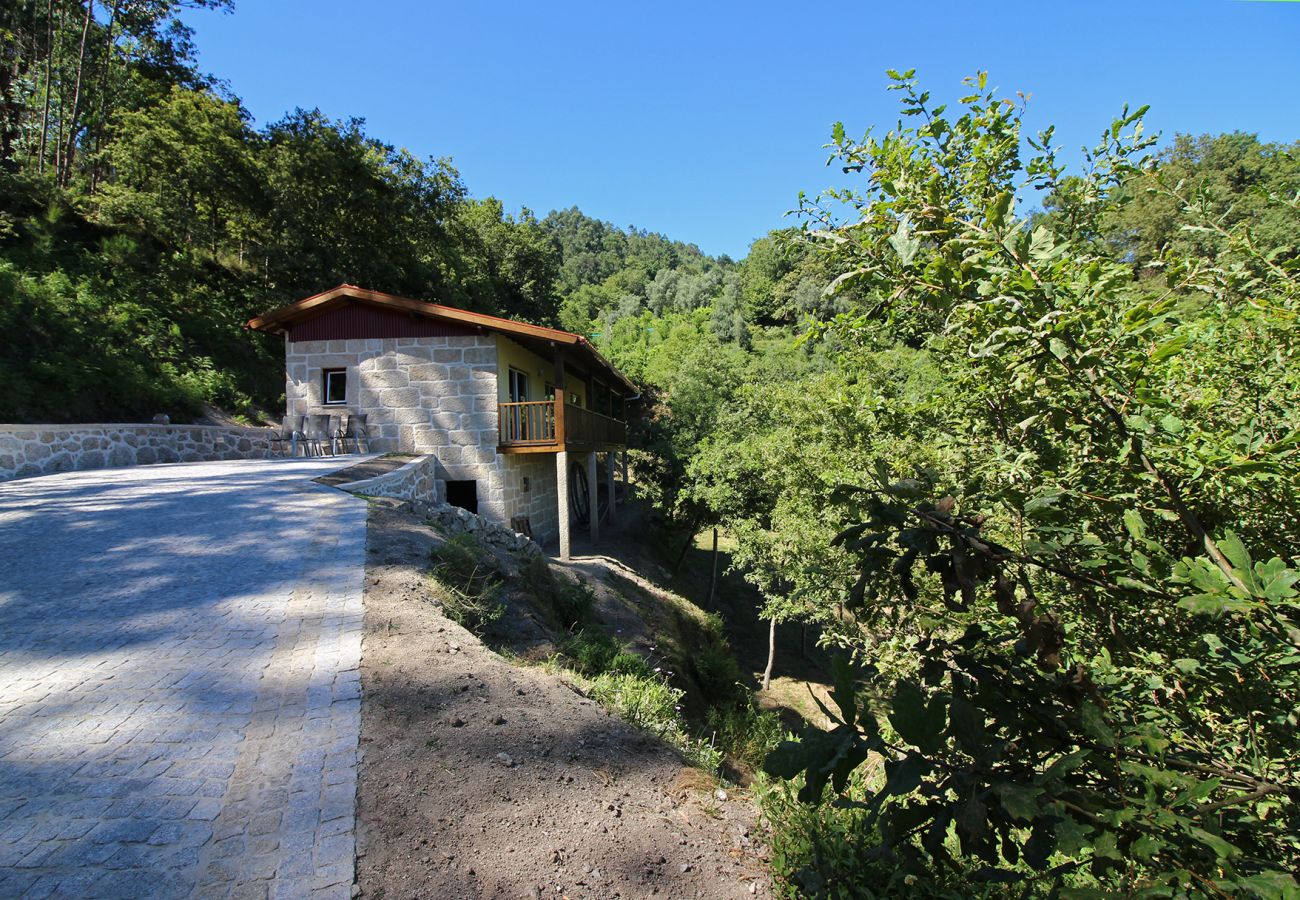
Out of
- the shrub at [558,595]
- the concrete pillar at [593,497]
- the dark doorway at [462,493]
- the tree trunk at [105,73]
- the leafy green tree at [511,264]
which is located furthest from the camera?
the leafy green tree at [511,264]

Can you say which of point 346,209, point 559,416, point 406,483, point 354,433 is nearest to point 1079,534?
point 406,483

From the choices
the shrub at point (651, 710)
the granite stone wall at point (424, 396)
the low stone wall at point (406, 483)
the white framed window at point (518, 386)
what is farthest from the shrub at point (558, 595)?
the white framed window at point (518, 386)

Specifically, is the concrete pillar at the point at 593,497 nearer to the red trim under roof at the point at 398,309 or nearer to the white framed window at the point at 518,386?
the white framed window at the point at 518,386

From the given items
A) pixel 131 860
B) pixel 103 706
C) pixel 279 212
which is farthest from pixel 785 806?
pixel 279 212

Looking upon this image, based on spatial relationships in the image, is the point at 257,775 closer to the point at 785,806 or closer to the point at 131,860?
the point at 131,860

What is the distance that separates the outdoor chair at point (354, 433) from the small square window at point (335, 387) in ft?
2.00

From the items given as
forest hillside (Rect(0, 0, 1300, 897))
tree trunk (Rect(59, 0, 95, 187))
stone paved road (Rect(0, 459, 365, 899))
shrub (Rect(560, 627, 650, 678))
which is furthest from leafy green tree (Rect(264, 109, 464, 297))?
forest hillside (Rect(0, 0, 1300, 897))

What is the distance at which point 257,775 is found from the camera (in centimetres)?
265

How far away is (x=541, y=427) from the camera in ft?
42.7

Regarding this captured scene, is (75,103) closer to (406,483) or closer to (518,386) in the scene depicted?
(518,386)

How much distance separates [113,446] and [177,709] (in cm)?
1097

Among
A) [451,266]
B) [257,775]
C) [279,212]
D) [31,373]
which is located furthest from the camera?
[451,266]

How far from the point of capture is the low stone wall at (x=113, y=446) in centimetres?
937

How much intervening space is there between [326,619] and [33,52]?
28147mm
